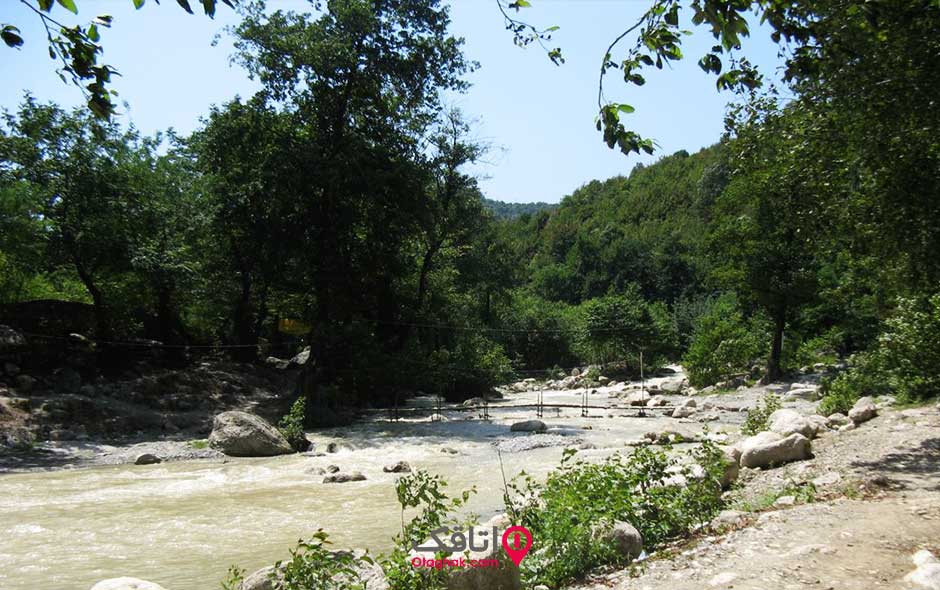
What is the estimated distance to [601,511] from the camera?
5.51 meters

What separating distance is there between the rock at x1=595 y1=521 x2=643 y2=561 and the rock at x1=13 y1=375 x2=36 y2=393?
60.4ft

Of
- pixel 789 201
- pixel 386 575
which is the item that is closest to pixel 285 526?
pixel 386 575

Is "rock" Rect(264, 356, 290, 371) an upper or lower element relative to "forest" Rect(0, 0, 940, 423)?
lower

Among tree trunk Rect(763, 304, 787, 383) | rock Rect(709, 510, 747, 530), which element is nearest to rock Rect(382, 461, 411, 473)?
rock Rect(709, 510, 747, 530)

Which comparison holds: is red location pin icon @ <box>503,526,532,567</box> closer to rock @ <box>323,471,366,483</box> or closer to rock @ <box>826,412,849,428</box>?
rock @ <box>323,471,366,483</box>

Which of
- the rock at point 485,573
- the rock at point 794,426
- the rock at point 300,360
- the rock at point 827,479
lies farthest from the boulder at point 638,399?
the rock at point 485,573

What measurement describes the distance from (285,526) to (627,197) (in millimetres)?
101849

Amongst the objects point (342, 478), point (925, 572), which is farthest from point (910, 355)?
point (342, 478)

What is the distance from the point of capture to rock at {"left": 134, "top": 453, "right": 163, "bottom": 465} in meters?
14.0

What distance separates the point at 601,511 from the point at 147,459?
12.4 metres

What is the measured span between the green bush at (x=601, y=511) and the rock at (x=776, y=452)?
2899 millimetres

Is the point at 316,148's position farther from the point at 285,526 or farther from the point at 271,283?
the point at 285,526

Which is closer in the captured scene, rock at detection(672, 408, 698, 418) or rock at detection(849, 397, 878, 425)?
rock at detection(849, 397, 878, 425)

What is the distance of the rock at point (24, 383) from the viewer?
17400mm
